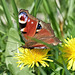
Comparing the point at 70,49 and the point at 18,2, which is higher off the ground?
the point at 18,2

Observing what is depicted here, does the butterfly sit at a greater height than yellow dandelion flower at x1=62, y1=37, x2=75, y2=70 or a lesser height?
greater

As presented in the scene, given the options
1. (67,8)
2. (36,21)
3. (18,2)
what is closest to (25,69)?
(36,21)

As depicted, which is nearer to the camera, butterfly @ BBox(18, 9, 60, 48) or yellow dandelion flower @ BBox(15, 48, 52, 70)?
yellow dandelion flower @ BBox(15, 48, 52, 70)

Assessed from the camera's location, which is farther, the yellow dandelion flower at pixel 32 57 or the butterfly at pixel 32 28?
the butterfly at pixel 32 28

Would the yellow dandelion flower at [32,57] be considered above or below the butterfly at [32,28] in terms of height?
below

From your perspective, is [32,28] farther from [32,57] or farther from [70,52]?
[70,52]

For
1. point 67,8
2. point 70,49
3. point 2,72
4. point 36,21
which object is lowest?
→ point 2,72

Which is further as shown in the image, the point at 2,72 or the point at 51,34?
the point at 2,72

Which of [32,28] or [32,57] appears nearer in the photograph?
[32,57]

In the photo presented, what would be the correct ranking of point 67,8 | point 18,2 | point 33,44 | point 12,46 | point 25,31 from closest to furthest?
point 33,44, point 25,31, point 12,46, point 67,8, point 18,2

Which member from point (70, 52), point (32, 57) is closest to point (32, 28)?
point (32, 57)

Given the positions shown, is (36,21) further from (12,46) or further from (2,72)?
(2,72)
